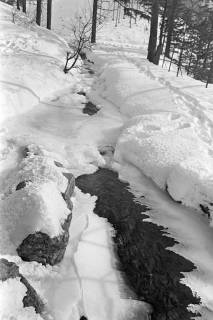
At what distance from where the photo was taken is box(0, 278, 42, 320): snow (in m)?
4.08

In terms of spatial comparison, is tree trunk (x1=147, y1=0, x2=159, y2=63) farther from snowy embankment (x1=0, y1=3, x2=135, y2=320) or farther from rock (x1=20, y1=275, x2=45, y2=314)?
rock (x1=20, y1=275, x2=45, y2=314)

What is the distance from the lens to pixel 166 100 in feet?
36.9

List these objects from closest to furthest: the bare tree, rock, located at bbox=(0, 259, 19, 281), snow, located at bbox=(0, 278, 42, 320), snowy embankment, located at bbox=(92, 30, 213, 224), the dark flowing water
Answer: snow, located at bbox=(0, 278, 42, 320)
rock, located at bbox=(0, 259, 19, 281)
the dark flowing water
snowy embankment, located at bbox=(92, 30, 213, 224)
the bare tree

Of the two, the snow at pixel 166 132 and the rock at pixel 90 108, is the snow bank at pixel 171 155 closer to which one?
the snow at pixel 166 132

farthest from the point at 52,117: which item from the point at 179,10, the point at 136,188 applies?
the point at 179,10

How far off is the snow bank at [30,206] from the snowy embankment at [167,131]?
218 cm

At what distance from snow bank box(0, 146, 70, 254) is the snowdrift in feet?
7.05

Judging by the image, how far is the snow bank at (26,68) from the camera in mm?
10102

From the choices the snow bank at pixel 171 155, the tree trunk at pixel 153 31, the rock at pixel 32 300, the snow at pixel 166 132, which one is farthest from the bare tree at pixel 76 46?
the rock at pixel 32 300

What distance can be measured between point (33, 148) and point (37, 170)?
139 cm

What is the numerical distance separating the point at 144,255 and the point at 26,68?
7919 mm

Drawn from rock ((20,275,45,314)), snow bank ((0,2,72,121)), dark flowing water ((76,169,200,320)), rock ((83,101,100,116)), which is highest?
snow bank ((0,2,72,121))

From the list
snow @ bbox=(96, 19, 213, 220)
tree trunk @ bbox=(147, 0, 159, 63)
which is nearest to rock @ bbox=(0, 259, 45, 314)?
snow @ bbox=(96, 19, 213, 220)

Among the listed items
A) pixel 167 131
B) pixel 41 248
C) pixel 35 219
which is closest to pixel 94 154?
pixel 167 131
